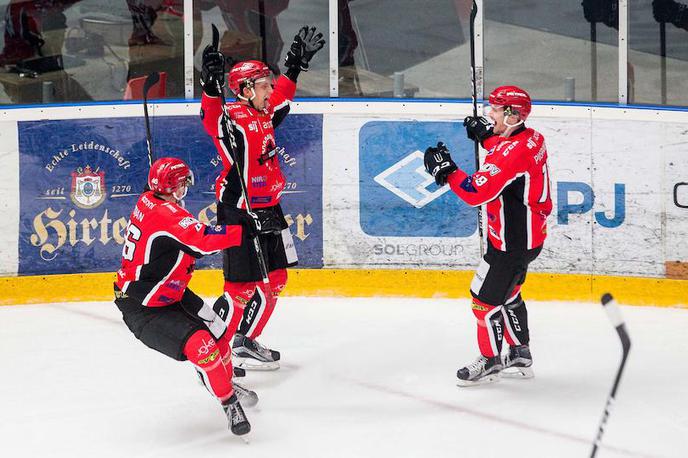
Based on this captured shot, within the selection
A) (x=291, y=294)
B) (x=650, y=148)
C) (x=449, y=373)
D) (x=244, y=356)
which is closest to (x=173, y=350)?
(x=244, y=356)

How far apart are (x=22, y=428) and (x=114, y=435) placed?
37 cm

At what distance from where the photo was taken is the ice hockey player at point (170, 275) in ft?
12.3

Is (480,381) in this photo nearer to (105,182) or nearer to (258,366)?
(258,366)

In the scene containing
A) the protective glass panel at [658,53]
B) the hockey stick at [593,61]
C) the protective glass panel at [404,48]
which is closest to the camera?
the protective glass panel at [658,53]

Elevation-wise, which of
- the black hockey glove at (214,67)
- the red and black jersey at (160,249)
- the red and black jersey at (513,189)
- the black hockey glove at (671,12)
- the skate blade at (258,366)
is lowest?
the skate blade at (258,366)

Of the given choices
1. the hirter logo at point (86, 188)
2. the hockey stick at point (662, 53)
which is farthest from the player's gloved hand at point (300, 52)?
the hockey stick at point (662, 53)

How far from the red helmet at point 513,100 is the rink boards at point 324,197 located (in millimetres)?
1588

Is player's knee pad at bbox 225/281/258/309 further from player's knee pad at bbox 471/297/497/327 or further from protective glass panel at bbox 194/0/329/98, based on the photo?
Answer: protective glass panel at bbox 194/0/329/98

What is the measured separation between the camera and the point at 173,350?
3.81 m

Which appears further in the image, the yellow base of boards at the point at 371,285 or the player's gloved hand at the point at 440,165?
the yellow base of boards at the point at 371,285

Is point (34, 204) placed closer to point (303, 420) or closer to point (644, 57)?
point (303, 420)

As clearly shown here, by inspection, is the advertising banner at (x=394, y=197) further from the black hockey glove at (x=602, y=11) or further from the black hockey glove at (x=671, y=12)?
the black hockey glove at (x=671, y=12)

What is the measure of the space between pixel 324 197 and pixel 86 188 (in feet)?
4.33

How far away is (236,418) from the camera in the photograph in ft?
12.5
